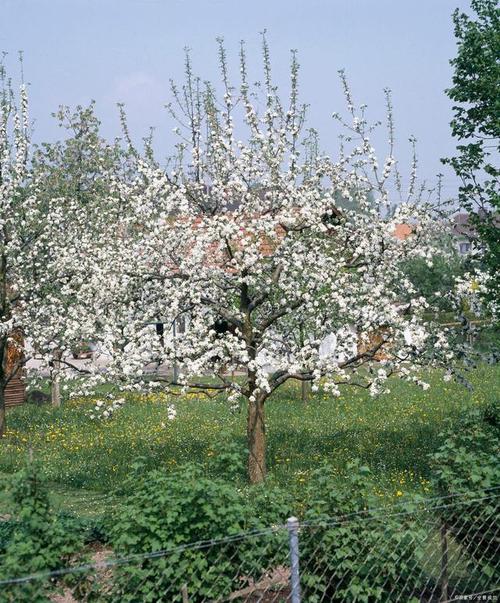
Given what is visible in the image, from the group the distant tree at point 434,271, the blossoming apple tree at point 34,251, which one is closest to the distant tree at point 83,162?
the blossoming apple tree at point 34,251

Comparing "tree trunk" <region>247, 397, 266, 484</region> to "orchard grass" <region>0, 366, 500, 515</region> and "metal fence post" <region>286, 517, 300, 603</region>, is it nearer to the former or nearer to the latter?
"orchard grass" <region>0, 366, 500, 515</region>

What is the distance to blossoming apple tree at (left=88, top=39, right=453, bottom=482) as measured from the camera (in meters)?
14.1

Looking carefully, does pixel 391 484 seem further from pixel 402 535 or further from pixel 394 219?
pixel 402 535

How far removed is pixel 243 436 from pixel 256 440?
13.4 ft

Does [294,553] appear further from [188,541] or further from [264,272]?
[264,272]

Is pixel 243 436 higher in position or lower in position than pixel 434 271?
lower

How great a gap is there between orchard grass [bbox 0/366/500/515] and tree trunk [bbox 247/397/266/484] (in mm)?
250

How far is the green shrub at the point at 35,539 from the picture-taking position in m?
5.84

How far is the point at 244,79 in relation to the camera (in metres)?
15.4

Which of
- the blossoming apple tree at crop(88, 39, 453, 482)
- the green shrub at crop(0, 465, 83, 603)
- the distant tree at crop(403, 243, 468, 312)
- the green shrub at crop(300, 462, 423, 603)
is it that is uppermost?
the distant tree at crop(403, 243, 468, 312)

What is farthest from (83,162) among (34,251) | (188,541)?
(188,541)

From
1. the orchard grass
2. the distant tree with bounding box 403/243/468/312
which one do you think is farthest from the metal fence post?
the distant tree with bounding box 403/243/468/312

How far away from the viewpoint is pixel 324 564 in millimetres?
6691

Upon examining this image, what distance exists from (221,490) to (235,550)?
49 cm
